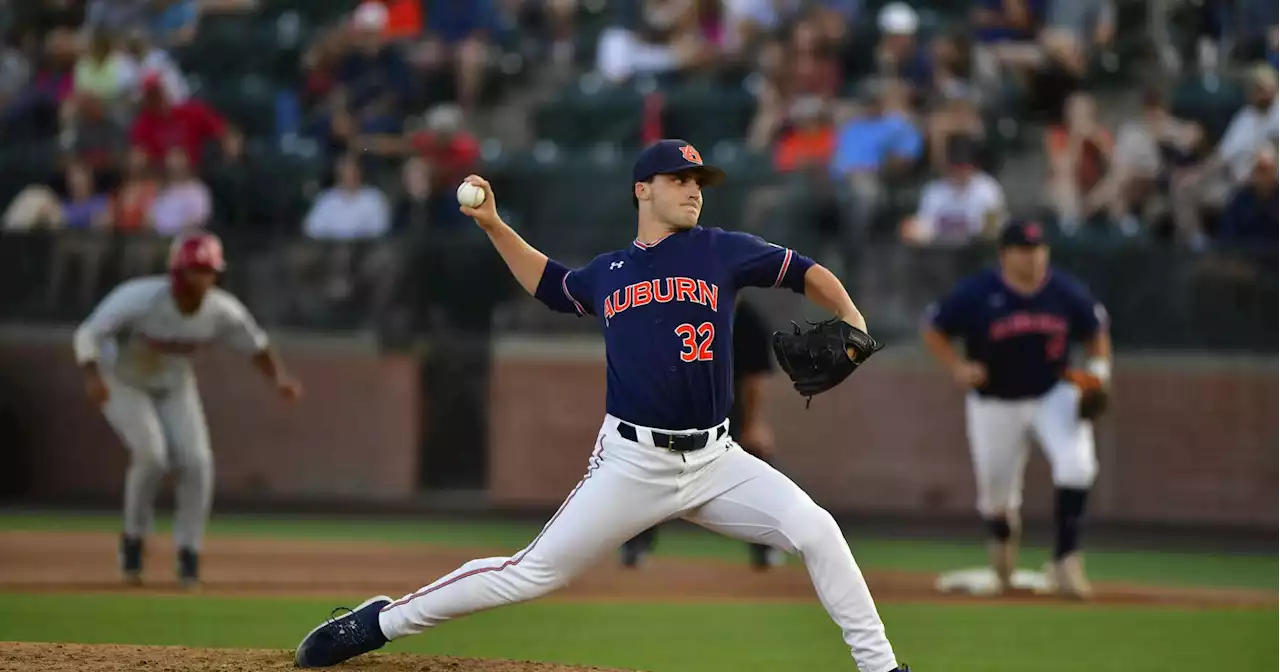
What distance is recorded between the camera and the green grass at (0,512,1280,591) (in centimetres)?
1177

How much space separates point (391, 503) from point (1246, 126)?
7492mm

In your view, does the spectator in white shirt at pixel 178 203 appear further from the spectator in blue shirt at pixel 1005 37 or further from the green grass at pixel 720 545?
the spectator in blue shirt at pixel 1005 37

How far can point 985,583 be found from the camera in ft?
34.5

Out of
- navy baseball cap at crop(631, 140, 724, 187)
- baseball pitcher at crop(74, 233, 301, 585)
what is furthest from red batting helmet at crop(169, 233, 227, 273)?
navy baseball cap at crop(631, 140, 724, 187)

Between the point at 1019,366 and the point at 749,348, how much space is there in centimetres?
171

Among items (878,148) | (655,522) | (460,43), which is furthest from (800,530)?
(460,43)

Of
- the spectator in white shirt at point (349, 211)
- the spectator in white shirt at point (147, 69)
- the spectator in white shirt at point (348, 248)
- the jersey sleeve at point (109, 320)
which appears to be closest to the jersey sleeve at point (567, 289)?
the jersey sleeve at point (109, 320)

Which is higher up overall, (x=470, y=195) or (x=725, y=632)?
(x=470, y=195)

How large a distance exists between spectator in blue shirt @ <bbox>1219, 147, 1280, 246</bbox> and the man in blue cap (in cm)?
864

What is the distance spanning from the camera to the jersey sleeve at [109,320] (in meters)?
10.0

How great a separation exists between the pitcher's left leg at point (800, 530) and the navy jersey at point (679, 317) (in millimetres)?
211

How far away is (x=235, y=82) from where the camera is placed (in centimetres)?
1825

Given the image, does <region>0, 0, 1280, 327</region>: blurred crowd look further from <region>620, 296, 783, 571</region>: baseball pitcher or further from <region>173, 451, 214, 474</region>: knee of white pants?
<region>173, 451, 214, 474</region>: knee of white pants

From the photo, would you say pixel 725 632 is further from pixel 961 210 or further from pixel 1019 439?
pixel 961 210
